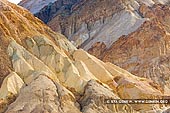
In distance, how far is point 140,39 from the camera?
84875 millimetres

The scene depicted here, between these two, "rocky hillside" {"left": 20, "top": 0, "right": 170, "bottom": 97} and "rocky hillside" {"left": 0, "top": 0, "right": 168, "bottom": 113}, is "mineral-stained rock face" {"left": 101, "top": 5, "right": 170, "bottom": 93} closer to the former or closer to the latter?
"rocky hillside" {"left": 20, "top": 0, "right": 170, "bottom": 97}

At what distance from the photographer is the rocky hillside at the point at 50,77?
39125 millimetres

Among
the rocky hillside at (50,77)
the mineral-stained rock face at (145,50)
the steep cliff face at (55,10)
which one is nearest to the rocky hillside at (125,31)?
the mineral-stained rock face at (145,50)

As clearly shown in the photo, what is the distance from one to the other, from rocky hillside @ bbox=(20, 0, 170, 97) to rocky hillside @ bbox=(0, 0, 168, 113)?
23.9 metres

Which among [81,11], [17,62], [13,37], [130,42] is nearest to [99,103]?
[17,62]

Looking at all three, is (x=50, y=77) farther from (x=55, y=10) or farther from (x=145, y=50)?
(x=55, y=10)

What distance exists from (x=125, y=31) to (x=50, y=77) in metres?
47.5

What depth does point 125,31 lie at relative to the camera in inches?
3479

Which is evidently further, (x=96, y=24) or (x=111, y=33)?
(x=96, y=24)

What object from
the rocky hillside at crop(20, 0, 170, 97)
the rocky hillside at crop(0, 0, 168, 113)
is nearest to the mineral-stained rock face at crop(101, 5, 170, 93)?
the rocky hillside at crop(20, 0, 170, 97)

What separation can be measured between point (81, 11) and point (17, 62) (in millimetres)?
62002

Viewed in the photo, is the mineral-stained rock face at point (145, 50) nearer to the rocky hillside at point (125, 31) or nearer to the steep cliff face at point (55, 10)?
the rocky hillside at point (125, 31)

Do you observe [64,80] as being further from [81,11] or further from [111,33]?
[81,11]

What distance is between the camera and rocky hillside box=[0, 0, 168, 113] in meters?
39.1
